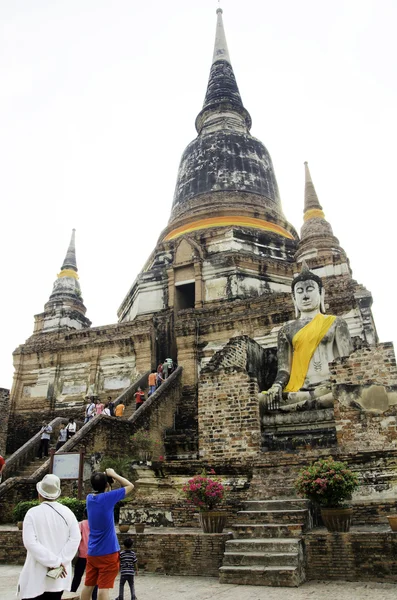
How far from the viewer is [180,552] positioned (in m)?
6.38

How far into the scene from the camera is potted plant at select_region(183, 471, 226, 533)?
652 cm

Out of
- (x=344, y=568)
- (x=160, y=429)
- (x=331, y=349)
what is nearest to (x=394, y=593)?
(x=344, y=568)

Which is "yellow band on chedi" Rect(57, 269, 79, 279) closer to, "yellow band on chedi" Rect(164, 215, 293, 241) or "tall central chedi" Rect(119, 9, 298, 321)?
"tall central chedi" Rect(119, 9, 298, 321)

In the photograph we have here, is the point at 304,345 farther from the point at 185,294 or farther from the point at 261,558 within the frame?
the point at 185,294

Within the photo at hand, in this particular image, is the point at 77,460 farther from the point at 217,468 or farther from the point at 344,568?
the point at 344,568

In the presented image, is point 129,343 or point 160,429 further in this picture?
point 129,343

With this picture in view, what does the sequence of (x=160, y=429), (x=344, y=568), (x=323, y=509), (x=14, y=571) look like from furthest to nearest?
(x=160, y=429) < (x=14, y=571) < (x=323, y=509) < (x=344, y=568)

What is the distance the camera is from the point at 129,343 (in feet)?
60.7

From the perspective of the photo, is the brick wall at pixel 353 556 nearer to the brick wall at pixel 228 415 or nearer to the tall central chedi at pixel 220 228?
the brick wall at pixel 228 415

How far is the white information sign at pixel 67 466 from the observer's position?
9719 millimetres

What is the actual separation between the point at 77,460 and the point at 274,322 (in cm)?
854

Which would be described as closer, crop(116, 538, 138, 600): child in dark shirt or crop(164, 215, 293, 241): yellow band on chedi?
crop(116, 538, 138, 600): child in dark shirt

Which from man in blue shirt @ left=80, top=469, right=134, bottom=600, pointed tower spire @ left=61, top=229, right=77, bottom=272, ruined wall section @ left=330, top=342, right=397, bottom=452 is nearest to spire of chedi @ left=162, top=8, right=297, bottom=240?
pointed tower spire @ left=61, top=229, right=77, bottom=272

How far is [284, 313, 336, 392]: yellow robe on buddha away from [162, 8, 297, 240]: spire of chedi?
11.8 meters
